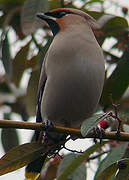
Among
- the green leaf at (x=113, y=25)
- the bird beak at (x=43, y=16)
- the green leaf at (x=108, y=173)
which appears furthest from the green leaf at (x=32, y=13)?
the green leaf at (x=108, y=173)

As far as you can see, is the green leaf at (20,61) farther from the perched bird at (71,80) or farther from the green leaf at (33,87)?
the perched bird at (71,80)

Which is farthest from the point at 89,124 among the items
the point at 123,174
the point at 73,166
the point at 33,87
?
the point at 33,87

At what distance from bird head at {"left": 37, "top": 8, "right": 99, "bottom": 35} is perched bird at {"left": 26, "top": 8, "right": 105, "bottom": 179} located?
0.20 m

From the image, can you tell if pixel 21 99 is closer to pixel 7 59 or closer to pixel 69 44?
pixel 7 59

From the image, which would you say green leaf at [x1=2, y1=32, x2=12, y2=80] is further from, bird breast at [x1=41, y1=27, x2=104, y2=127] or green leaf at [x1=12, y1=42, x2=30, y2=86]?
bird breast at [x1=41, y1=27, x2=104, y2=127]

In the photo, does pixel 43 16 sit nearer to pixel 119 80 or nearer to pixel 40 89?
pixel 40 89

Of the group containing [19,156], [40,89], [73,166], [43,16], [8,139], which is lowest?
[8,139]

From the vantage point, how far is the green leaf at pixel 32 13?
154 inches

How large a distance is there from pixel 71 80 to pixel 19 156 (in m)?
0.66

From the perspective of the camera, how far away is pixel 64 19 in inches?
157

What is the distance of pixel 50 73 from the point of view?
11.4 ft

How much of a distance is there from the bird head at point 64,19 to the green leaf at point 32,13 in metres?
0.06

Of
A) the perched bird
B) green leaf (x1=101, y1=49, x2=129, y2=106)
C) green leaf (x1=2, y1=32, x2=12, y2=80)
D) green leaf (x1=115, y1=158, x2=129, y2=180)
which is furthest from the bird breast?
green leaf (x1=115, y1=158, x2=129, y2=180)

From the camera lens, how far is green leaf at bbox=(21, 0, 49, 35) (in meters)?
3.91
